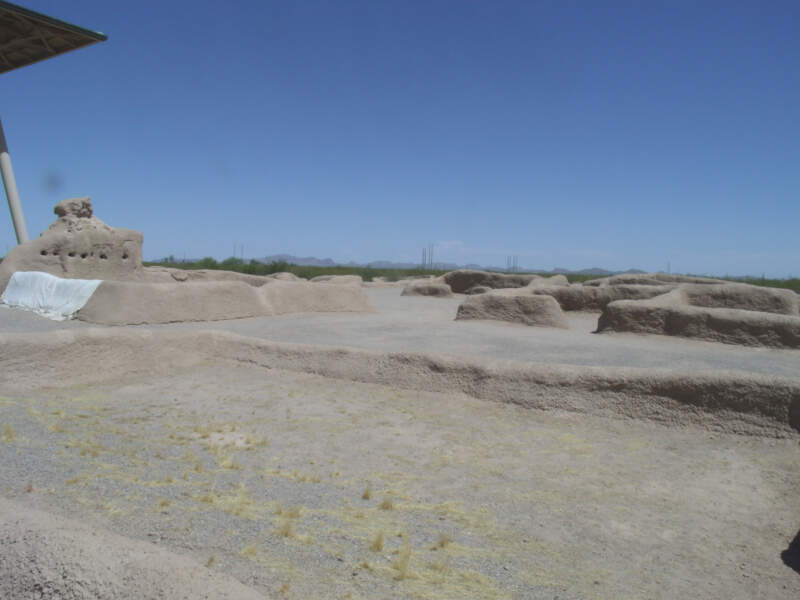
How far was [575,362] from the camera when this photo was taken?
22.5 feet

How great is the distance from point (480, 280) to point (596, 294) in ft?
23.4

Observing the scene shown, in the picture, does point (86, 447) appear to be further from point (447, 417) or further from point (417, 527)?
point (447, 417)

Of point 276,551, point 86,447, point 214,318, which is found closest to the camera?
point 276,551

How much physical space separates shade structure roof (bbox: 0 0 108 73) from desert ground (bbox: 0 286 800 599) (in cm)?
1147

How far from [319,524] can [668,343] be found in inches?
271

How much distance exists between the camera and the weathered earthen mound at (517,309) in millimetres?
10430

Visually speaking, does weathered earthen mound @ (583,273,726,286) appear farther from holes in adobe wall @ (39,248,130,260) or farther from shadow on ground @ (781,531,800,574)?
shadow on ground @ (781,531,800,574)

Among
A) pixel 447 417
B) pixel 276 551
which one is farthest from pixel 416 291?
pixel 276 551

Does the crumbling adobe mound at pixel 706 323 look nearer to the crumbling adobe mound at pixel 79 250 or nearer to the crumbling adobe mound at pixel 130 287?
the crumbling adobe mound at pixel 130 287

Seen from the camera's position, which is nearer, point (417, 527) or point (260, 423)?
point (417, 527)

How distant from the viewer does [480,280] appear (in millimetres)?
20203

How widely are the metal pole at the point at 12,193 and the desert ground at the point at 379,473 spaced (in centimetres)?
1115

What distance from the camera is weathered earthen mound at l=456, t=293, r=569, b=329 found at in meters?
10.4

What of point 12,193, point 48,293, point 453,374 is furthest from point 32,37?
point 453,374
